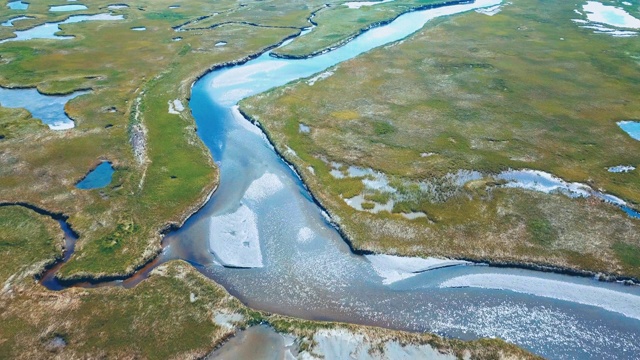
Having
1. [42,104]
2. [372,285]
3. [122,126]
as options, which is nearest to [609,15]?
[372,285]

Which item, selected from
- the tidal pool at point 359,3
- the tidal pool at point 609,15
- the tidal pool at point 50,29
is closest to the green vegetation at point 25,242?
the tidal pool at point 50,29

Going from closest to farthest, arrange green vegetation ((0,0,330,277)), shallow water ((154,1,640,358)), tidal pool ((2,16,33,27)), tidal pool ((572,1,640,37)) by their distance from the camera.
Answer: shallow water ((154,1,640,358)) < green vegetation ((0,0,330,277)) < tidal pool ((572,1,640,37)) < tidal pool ((2,16,33,27))

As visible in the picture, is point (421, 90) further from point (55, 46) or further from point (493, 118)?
point (55, 46)

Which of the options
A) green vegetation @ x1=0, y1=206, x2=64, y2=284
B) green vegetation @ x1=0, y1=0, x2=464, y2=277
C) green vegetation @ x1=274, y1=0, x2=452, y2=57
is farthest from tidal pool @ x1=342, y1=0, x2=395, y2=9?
green vegetation @ x1=0, y1=206, x2=64, y2=284

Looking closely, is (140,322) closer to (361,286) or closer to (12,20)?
(361,286)

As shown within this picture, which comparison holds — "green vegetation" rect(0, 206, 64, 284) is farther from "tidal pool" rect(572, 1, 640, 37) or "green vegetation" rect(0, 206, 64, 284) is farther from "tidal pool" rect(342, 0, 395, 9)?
"tidal pool" rect(572, 1, 640, 37)

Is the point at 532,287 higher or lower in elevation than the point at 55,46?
lower

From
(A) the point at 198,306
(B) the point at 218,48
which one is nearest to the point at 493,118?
(A) the point at 198,306
